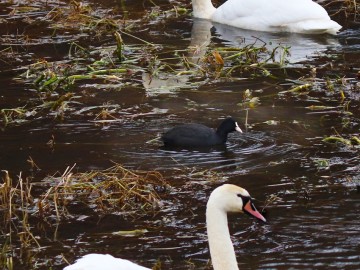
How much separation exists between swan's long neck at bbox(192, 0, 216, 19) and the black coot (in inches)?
246

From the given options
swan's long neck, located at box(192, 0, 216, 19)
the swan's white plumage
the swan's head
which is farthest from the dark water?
the swan's white plumage

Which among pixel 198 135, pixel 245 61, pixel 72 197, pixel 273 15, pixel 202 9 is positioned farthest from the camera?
pixel 202 9

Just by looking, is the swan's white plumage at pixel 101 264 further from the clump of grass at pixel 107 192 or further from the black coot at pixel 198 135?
the black coot at pixel 198 135

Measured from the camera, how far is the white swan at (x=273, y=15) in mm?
16109

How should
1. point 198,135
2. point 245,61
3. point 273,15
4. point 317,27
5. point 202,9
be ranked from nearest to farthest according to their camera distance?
point 198,135
point 245,61
point 317,27
point 273,15
point 202,9

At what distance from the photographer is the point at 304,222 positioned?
357 inches

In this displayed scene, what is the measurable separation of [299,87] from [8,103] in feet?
10.9

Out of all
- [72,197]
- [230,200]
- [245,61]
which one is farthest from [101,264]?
[245,61]

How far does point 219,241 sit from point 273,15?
9783 mm

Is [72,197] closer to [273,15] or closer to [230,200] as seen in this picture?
[230,200]

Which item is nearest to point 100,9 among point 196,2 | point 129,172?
point 196,2

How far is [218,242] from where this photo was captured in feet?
23.4

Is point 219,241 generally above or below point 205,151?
above

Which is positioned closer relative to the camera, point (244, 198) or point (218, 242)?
point (218, 242)
